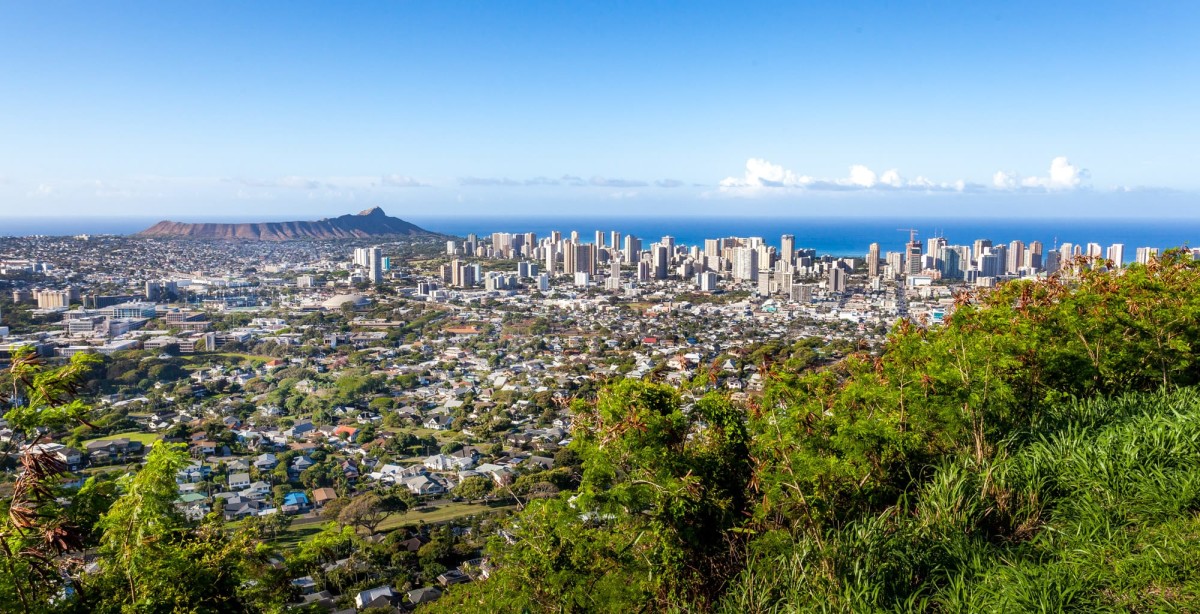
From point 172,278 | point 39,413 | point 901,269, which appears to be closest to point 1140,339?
point 39,413

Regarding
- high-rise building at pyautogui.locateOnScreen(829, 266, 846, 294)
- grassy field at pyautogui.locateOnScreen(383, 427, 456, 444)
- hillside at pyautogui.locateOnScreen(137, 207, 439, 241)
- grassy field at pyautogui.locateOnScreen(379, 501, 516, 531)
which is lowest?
grassy field at pyautogui.locateOnScreen(383, 427, 456, 444)

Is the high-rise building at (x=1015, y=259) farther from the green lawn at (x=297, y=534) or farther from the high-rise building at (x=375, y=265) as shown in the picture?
the green lawn at (x=297, y=534)

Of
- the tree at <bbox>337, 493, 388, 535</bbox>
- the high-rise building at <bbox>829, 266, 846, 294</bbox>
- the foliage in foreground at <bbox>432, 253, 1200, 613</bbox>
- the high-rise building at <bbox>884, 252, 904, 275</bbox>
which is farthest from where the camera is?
the high-rise building at <bbox>884, 252, 904, 275</bbox>

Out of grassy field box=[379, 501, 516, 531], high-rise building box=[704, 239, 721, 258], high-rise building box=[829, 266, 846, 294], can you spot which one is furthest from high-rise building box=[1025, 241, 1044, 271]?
grassy field box=[379, 501, 516, 531]

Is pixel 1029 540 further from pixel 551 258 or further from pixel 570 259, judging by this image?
pixel 551 258

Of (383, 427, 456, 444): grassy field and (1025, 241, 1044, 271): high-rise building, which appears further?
(1025, 241, 1044, 271): high-rise building

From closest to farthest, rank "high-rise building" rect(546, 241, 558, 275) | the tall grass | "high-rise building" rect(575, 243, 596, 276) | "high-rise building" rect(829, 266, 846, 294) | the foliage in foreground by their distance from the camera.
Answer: the tall grass → the foliage in foreground → "high-rise building" rect(829, 266, 846, 294) → "high-rise building" rect(575, 243, 596, 276) → "high-rise building" rect(546, 241, 558, 275)

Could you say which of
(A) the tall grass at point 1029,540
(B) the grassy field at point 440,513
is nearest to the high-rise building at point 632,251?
(B) the grassy field at point 440,513

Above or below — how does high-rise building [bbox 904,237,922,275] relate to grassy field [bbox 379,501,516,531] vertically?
above

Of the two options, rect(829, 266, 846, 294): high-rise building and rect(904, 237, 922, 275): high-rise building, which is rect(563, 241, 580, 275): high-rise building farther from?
rect(904, 237, 922, 275): high-rise building
